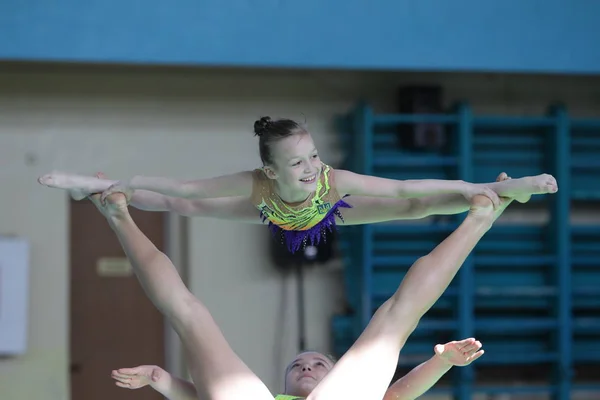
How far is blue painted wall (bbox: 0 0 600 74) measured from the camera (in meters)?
5.48

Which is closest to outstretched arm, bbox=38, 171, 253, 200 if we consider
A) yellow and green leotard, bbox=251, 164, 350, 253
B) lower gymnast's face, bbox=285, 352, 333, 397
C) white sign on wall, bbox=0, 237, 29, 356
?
yellow and green leotard, bbox=251, 164, 350, 253

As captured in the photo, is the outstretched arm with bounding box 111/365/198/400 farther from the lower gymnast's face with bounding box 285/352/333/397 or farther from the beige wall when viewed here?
the beige wall

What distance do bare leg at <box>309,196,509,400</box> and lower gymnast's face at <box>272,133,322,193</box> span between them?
0.49 meters

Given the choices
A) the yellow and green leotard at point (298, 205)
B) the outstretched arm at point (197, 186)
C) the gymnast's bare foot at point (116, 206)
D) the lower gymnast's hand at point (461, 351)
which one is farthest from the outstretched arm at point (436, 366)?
the gymnast's bare foot at point (116, 206)

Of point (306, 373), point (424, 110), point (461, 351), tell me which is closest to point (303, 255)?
point (424, 110)

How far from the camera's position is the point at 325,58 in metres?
5.68

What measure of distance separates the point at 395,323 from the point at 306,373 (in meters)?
0.51

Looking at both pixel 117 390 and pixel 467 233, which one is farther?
pixel 117 390

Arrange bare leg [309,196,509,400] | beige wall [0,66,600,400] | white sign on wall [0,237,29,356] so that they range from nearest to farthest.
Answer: bare leg [309,196,509,400], white sign on wall [0,237,29,356], beige wall [0,66,600,400]

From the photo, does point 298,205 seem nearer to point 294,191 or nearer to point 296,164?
point 294,191

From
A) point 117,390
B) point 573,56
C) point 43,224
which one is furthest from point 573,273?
point 43,224

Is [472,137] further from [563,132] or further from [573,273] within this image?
[573,273]

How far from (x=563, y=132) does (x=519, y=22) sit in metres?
0.94

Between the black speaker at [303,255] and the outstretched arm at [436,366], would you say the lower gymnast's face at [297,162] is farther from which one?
the black speaker at [303,255]
